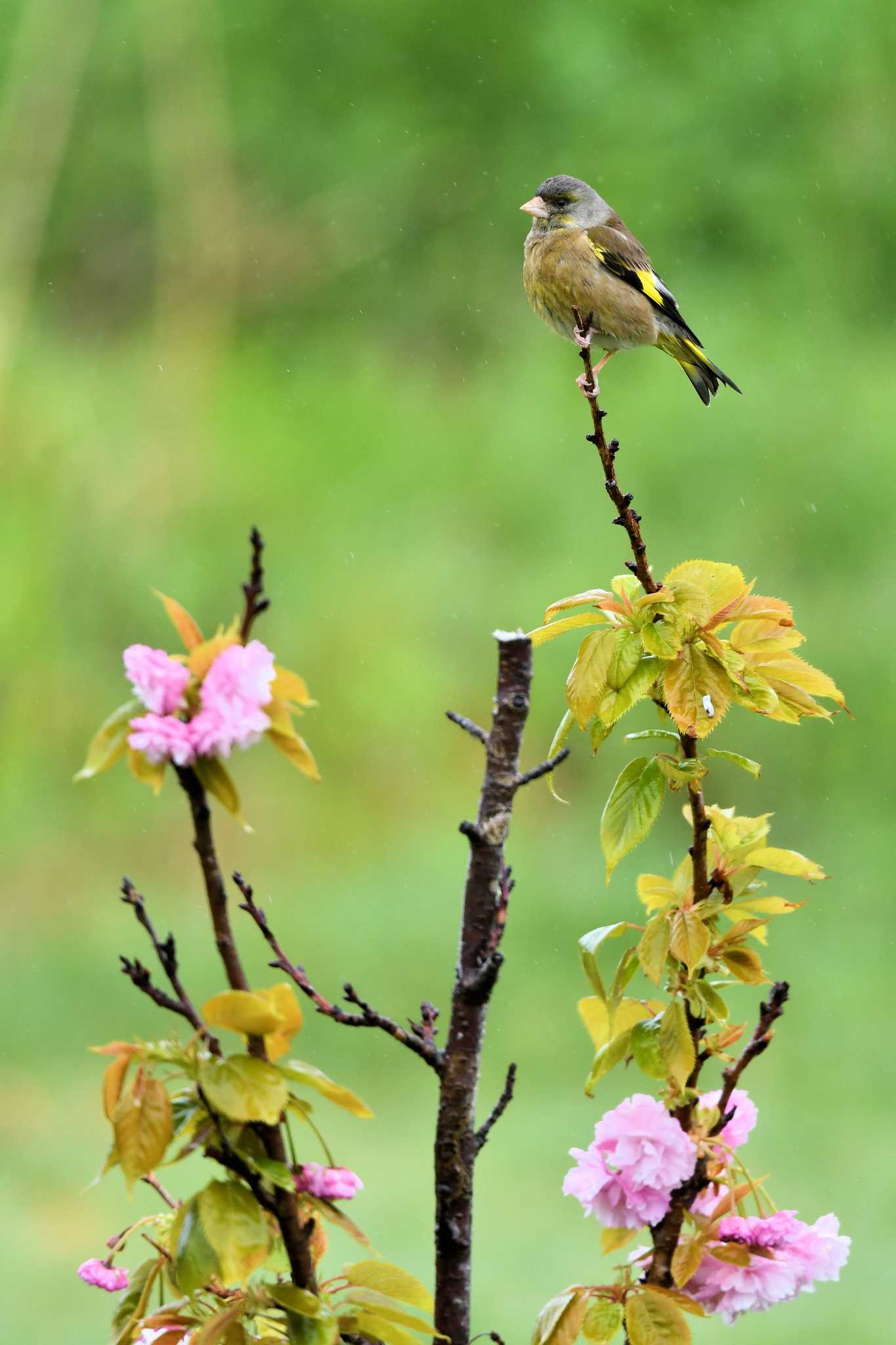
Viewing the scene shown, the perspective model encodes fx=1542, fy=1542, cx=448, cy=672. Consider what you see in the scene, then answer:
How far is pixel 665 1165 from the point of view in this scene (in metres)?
0.51

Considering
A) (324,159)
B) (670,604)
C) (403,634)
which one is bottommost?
(670,604)

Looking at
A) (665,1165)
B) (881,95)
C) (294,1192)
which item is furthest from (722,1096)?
(881,95)

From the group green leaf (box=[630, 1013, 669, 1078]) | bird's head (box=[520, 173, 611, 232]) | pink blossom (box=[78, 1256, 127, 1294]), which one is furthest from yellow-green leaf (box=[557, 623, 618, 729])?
bird's head (box=[520, 173, 611, 232])

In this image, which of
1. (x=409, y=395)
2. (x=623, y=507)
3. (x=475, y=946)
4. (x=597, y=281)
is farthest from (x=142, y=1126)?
(x=409, y=395)

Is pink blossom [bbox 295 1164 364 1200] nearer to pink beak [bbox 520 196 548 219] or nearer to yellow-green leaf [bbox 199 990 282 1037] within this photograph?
yellow-green leaf [bbox 199 990 282 1037]

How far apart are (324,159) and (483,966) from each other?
275 centimetres

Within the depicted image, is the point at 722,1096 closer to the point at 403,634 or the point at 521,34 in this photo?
the point at 403,634

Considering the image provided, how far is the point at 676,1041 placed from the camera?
511 millimetres

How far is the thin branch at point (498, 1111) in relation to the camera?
524 mm

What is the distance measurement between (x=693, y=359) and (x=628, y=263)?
Answer: 10cm

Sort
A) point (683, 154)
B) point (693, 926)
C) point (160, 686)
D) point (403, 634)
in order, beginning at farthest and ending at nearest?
point (683, 154)
point (403, 634)
point (693, 926)
point (160, 686)

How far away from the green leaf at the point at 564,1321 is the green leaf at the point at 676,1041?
0.27ft

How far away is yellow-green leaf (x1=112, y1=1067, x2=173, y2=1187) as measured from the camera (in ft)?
1.34

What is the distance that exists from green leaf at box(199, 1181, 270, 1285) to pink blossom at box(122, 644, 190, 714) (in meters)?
0.14
